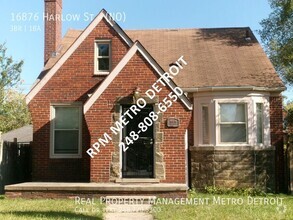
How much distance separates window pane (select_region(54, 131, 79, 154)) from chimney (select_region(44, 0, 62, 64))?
484cm

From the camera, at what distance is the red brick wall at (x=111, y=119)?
12984 millimetres

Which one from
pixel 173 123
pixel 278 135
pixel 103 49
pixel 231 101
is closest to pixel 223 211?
pixel 173 123

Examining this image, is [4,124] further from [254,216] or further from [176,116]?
[254,216]

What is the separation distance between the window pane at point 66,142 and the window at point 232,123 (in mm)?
5272

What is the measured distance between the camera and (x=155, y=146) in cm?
1309

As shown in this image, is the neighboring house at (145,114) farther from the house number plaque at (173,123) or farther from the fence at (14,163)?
the fence at (14,163)

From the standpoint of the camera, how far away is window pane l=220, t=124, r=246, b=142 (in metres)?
14.8

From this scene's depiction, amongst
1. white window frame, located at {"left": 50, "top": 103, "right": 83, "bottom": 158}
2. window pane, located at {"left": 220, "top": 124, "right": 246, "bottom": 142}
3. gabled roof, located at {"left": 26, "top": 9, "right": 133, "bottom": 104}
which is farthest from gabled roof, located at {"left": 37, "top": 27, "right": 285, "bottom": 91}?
white window frame, located at {"left": 50, "top": 103, "right": 83, "bottom": 158}

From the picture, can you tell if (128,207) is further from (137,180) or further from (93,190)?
(137,180)

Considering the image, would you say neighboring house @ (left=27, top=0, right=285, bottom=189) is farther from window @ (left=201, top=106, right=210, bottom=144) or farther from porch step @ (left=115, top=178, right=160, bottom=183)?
porch step @ (left=115, top=178, right=160, bottom=183)

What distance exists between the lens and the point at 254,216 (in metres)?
9.25

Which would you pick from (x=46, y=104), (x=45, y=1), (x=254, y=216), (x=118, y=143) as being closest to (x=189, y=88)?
(x=118, y=143)

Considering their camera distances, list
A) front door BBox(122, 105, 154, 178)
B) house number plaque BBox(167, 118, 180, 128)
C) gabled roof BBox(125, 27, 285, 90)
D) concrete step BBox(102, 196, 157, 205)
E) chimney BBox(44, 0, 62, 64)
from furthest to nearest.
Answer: chimney BBox(44, 0, 62, 64) → gabled roof BBox(125, 27, 285, 90) → front door BBox(122, 105, 154, 178) → house number plaque BBox(167, 118, 180, 128) → concrete step BBox(102, 196, 157, 205)

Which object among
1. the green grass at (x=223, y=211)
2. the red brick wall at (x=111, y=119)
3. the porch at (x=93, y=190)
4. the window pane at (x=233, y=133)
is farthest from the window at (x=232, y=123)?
the porch at (x=93, y=190)
